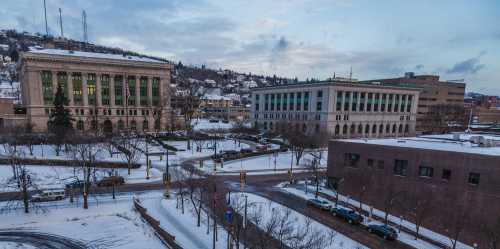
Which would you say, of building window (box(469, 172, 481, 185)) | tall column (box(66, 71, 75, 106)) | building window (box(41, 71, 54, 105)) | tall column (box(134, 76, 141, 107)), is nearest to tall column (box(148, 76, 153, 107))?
tall column (box(134, 76, 141, 107))

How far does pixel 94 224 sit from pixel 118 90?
8347cm

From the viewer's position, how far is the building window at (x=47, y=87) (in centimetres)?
9006

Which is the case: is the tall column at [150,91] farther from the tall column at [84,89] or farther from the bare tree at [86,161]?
the bare tree at [86,161]

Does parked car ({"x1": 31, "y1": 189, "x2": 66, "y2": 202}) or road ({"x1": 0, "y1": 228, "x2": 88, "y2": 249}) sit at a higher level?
parked car ({"x1": 31, "y1": 189, "x2": 66, "y2": 202})

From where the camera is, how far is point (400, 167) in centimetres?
3566

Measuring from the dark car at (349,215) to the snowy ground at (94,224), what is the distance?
21.4 m

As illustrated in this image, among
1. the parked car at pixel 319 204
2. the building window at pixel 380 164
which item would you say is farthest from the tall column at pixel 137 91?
the building window at pixel 380 164

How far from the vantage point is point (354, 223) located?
3228 cm

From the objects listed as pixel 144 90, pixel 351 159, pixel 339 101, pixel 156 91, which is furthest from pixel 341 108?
pixel 144 90

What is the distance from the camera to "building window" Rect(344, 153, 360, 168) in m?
41.6

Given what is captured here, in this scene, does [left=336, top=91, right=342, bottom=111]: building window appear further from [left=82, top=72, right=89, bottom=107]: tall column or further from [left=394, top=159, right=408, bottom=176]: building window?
[left=82, top=72, right=89, bottom=107]: tall column

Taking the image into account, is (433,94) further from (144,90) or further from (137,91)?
(137,91)

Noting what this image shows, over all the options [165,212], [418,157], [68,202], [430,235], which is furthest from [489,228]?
[68,202]

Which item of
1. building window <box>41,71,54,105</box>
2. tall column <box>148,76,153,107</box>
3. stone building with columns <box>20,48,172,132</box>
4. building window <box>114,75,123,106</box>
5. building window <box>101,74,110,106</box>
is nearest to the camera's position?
stone building with columns <box>20,48,172,132</box>
